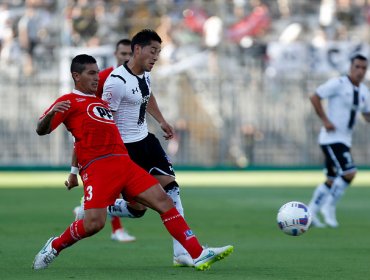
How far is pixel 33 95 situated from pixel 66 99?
64.8ft

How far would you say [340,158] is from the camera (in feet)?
51.2

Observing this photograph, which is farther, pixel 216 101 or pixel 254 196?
pixel 216 101

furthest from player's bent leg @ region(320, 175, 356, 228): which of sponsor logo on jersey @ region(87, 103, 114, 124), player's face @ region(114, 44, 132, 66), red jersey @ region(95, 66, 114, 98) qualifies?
sponsor logo on jersey @ region(87, 103, 114, 124)

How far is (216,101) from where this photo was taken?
96.5ft

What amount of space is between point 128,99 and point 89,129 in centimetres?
99

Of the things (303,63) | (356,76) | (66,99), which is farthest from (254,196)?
(66,99)

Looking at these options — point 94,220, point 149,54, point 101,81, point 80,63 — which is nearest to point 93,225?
point 94,220

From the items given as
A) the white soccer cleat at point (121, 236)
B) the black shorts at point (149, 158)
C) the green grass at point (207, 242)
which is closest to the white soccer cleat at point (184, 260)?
the green grass at point (207, 242)

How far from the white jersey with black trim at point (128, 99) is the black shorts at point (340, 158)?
225 inches

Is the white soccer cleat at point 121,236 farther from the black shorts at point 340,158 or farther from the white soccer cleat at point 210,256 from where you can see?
the black shorts at point 340,158

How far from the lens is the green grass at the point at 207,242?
9438 mm

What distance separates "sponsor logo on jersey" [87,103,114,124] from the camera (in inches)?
372

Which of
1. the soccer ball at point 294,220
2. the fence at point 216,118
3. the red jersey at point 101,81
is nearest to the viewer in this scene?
the red jersey at point 101,81

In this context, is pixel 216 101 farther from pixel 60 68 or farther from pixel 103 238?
pixel 103 238
